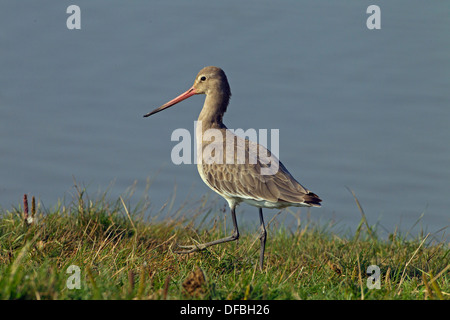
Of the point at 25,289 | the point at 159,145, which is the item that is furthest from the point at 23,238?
the point at 159,145

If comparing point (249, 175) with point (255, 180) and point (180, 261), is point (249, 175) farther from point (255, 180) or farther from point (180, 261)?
point (180, 261)

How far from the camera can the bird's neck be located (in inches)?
274

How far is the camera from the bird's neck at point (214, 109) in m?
6.96

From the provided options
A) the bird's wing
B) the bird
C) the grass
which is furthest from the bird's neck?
the grass

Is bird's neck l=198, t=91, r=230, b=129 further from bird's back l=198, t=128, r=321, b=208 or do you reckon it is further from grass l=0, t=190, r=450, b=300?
grass l=0, t=190, r=450, b=300

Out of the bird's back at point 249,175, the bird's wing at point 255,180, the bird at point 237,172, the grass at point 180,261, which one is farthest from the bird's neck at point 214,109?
the grass at point 180,261

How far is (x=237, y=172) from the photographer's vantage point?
6312 mm

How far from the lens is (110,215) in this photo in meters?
5.97

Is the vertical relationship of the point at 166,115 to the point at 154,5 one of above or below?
below

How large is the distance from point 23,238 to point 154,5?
28.1ft

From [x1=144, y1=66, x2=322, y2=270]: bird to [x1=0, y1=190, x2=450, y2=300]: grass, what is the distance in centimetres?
31

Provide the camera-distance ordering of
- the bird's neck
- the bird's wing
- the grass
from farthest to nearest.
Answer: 1. the bird's neck
2. the bird's wing
3. the grass

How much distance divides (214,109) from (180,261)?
87.3 inches
